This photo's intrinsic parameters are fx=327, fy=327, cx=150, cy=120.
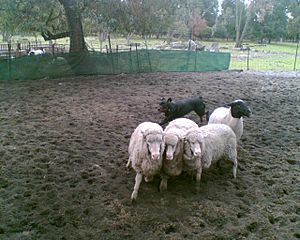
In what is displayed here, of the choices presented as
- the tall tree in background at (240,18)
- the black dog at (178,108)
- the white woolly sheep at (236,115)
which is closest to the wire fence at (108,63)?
the black dog at (178,108)

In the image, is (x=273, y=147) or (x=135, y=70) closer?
(x=273, y=147)

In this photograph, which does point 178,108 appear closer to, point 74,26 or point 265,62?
point 74,26

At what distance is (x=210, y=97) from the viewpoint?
403 inches

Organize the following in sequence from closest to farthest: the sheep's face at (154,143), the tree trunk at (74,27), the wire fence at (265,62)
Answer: the sheep's face at (154,143)
the tree trunk at (74,27)
the wire fence at (265,62)

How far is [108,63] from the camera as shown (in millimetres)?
14430

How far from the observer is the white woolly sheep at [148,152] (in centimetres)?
395

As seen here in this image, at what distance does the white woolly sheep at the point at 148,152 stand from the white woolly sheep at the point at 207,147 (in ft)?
1.34

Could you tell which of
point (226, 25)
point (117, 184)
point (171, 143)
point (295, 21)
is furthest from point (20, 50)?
point (226, 25)

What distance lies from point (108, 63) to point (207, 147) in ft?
34.7

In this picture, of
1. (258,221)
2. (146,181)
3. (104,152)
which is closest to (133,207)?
(146,181)

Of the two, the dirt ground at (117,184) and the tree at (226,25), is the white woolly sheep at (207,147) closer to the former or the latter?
the dirt ground at (117,184)

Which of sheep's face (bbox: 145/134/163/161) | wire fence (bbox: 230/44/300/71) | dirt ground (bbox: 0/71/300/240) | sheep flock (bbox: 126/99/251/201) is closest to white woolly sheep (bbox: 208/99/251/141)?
dirt ground (bbox: 0/71/300/240)

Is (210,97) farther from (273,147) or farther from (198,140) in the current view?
(198,140)

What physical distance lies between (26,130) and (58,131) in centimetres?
67
